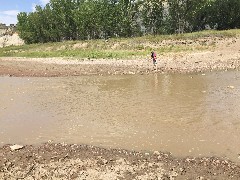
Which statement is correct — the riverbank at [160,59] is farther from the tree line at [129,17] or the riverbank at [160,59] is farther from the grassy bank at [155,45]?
the tree line at [129,17]

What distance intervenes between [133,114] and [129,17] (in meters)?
64.5

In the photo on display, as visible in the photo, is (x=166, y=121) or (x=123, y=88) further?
(x=123, y=88)

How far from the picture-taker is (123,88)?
75.0ft

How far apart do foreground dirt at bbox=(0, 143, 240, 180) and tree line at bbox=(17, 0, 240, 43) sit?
59735 millimetres

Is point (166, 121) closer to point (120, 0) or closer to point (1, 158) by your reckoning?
point (1, 158)

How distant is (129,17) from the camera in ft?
256

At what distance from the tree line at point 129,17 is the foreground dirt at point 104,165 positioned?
5974 cm

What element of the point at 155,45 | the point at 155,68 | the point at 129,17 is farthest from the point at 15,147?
the point at 129,17

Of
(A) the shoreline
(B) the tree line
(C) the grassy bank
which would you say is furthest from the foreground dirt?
(B) the tree line

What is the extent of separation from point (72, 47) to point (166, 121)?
50.9 meters

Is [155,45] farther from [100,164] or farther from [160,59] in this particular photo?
[100,164]

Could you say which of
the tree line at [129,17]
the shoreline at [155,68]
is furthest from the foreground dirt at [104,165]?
the tree line at [129,17]

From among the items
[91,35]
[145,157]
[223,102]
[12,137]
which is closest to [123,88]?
[223,102]

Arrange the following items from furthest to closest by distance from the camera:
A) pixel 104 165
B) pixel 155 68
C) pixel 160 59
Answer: pixel 160 59 → pixel 155 68 → pixel 104 165
